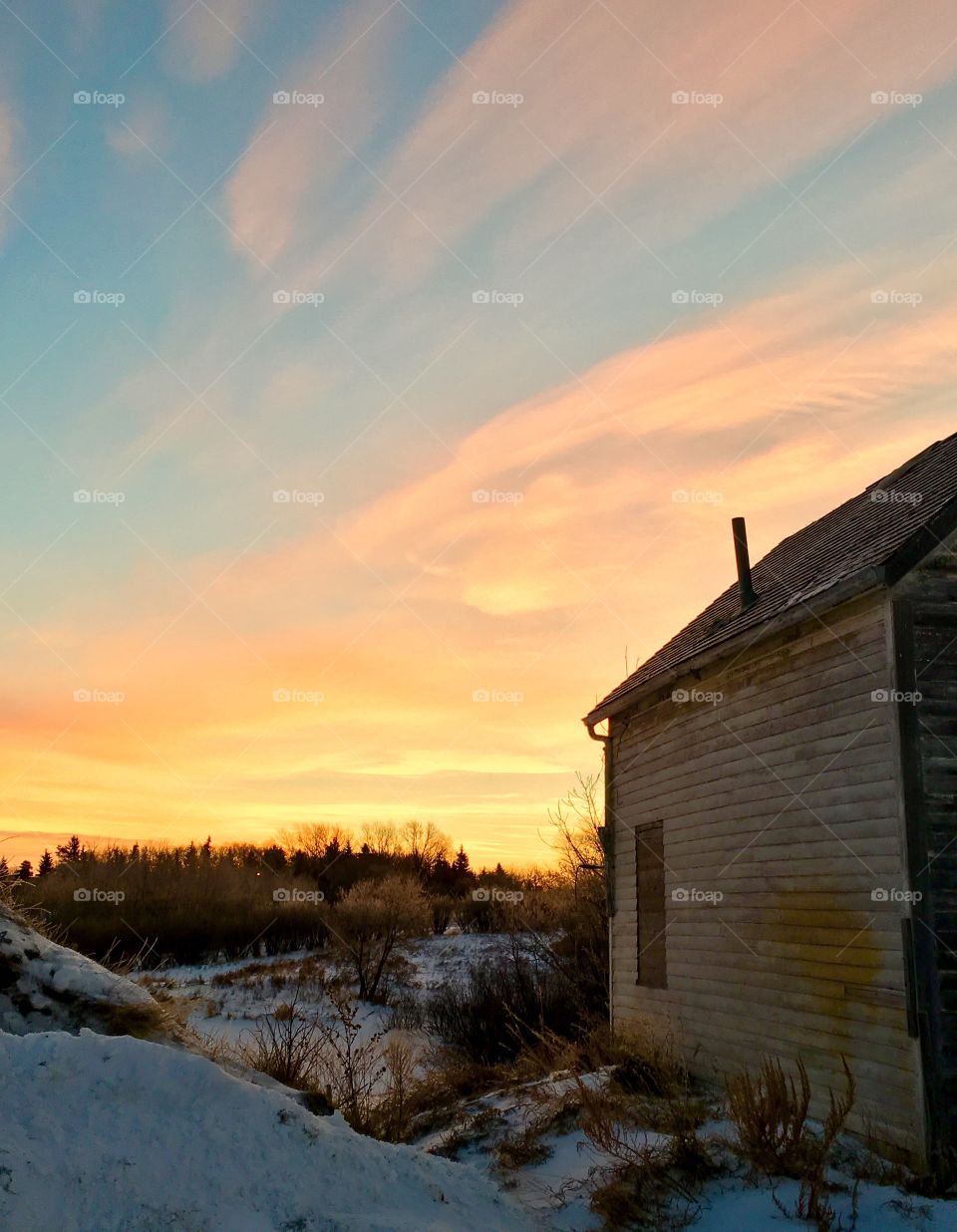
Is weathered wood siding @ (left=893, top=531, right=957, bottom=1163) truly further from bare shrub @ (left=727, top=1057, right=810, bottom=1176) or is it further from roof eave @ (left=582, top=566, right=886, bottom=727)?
bare shrub @ (left=727, top=1057, right=810, bottom=1176)

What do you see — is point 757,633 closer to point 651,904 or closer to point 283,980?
point 651,904

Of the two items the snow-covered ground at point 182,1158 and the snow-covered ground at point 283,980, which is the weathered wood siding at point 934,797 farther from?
the snow-covered ground at point 283,980

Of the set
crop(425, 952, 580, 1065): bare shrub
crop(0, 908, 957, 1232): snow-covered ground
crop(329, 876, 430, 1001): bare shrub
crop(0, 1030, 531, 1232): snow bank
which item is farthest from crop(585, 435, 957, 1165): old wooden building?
crop(329, 876, 430, 1001): bare shrub

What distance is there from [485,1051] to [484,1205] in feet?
42.8

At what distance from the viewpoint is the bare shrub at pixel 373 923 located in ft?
80.3

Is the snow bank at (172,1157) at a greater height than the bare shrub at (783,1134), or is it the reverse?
the snow bank at (172,1157)

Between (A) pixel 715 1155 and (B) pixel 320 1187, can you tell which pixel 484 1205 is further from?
(A) pixel 715 1155

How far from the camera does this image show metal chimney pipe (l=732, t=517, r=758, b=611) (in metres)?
12.5

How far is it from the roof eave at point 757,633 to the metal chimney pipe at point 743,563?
102 cm

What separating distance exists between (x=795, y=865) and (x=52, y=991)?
664cm

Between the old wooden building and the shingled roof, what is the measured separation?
4 cm

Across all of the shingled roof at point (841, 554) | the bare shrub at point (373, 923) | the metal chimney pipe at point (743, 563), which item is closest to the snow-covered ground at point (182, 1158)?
the shingled roof at point (841, 554)

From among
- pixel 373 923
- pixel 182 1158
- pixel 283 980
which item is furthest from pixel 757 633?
pixel 373 923

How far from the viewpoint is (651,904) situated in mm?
13242
